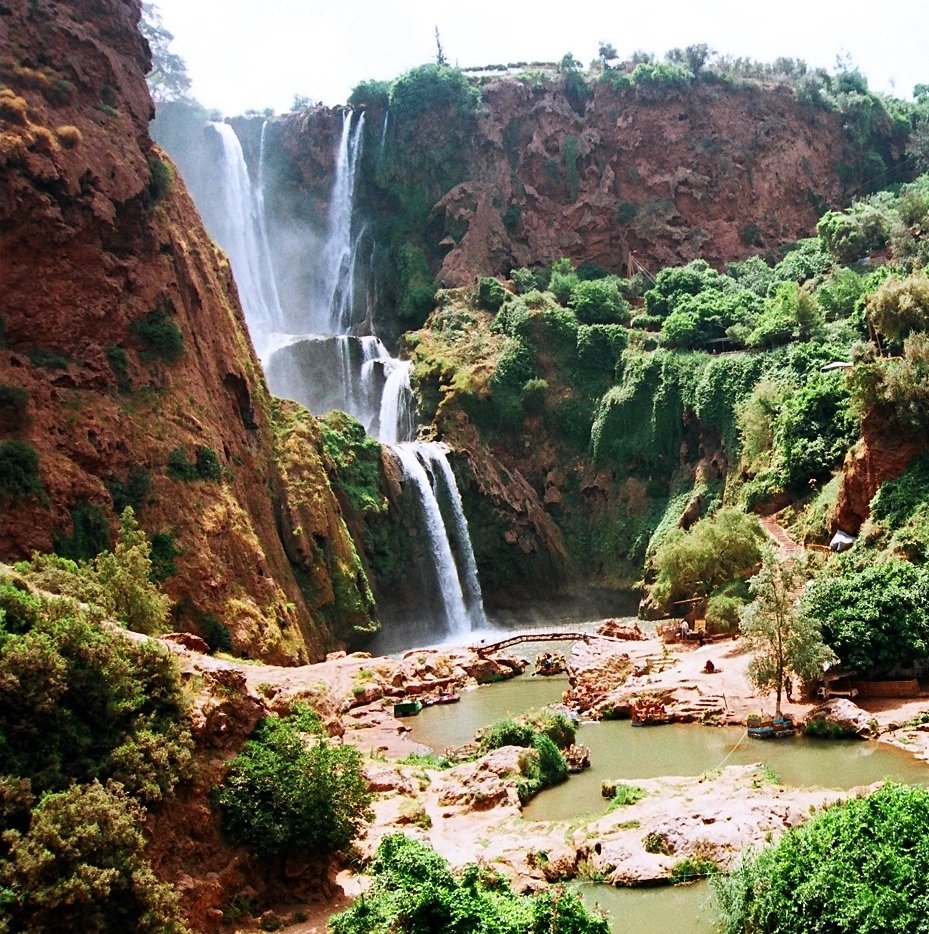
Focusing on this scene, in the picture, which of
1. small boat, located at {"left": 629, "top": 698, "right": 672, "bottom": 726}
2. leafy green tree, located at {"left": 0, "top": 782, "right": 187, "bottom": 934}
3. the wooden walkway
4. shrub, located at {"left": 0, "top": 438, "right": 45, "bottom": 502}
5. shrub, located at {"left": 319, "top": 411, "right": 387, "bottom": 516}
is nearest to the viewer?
leafy green tree, located at {"left": 0, "top": 782, "right": 187, "bottom": 934}

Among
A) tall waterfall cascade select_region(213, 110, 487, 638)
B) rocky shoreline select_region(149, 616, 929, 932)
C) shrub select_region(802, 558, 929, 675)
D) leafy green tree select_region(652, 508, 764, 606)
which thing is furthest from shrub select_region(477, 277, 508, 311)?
shrub select_region(802, 558, 929, 675)

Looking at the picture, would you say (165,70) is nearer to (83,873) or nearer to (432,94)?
(432,94)

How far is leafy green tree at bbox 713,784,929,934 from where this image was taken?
1038cm

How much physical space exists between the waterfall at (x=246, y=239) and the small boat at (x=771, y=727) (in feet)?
168

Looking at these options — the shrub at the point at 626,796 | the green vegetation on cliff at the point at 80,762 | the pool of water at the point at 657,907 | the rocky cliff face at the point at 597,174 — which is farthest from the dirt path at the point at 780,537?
the rocky cliff face at the point at 597,174

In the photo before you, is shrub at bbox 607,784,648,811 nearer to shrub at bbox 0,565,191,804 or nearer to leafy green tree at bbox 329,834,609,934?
leafy green tree at bbox 329,834,609,934

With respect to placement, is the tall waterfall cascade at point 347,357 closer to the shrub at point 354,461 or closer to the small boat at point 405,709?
the shrub at point 354,461

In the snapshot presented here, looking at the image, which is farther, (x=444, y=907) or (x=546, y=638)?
(x=546, y=638)

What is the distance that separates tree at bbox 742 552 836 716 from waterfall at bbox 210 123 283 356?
4981cm

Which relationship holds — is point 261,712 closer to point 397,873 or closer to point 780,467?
point 397,873

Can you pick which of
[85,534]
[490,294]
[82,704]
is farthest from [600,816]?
[490,294]

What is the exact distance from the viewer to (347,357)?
5662cm

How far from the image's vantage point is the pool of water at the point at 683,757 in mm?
19031

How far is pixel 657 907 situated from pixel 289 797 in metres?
5.92
